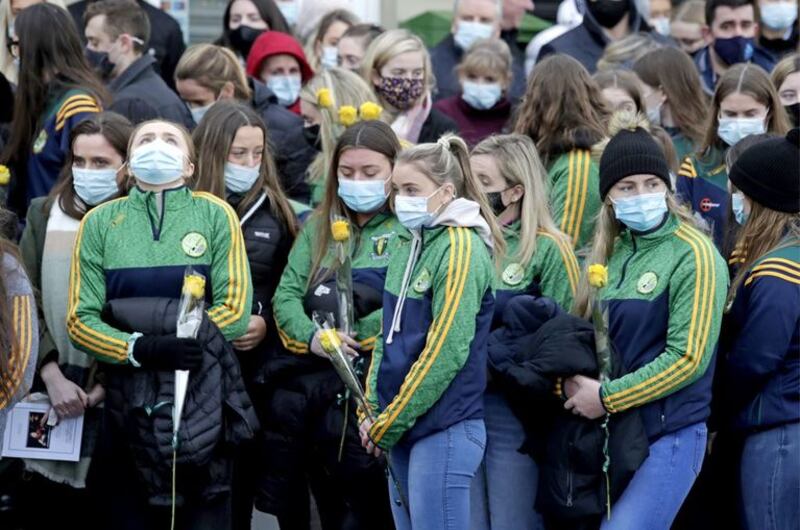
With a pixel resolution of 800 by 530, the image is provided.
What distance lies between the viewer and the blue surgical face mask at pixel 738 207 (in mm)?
6293

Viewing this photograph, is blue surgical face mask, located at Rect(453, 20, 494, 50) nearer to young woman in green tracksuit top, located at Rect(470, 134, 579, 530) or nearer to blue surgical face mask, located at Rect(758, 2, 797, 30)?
blue surgical face mask, located at Rect(758, 2, 797, 30)

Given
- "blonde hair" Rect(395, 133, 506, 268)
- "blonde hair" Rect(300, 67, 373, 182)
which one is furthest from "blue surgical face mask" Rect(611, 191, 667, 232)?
"blonde hair" Rect(300, 67, 373, 182)

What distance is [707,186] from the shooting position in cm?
702

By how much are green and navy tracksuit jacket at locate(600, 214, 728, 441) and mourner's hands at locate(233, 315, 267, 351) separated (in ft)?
5.27

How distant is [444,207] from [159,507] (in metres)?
1.67

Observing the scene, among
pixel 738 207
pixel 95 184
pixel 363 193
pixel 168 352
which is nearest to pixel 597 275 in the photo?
pixel 738 207

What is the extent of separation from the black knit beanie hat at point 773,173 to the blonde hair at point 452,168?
96 cm

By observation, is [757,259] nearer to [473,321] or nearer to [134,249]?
[473,321]

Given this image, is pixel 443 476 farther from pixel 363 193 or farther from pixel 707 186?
pixel 707 186

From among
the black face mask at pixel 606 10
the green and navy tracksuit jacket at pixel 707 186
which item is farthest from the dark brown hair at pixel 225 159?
the black face mask at pixel 606 10

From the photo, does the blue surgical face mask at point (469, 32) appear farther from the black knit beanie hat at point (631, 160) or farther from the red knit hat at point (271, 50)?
the black knit beanie hat at point (631, 160)

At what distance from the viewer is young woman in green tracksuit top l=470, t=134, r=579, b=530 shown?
5934mm

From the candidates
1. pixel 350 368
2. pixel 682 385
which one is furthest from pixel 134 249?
pixel 682 385

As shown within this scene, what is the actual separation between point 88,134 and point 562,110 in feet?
6.84
